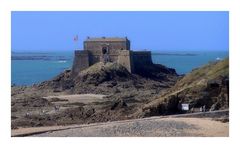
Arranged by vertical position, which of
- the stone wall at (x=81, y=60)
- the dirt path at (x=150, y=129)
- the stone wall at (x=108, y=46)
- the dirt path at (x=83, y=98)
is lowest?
the dirt path at (x=150, y=129)

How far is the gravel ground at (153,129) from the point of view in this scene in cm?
1545

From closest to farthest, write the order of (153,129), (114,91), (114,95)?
(153,129)
(114,95)
(114,91)

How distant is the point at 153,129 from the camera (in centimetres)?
1600

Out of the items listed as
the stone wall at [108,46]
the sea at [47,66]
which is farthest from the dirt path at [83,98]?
the sea at [47,66]

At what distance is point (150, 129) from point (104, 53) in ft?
68.3

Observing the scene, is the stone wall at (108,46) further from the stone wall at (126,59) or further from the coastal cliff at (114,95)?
the coastal cliff at (114,95)

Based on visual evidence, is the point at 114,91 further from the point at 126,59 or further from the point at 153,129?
the point at 153,129

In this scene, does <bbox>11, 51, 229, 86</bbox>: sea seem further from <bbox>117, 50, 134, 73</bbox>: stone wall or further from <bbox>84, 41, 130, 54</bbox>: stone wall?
<bbox>84, 41, 130, 54</bbox>: stone wall

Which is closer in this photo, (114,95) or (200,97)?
(200,97)

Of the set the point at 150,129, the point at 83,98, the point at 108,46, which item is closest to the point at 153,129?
the point at 150,129

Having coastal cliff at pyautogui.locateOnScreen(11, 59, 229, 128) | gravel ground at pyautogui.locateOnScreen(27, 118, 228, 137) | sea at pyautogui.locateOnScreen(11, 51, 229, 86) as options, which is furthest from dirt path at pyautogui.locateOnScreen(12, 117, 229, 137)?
sea at pyautogui.locateOnScreen(11, 51, 229, 86)

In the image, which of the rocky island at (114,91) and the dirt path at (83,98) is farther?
the dirt path at (83,98)

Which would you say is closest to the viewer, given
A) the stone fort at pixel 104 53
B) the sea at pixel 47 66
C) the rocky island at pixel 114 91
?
the rocky island at pixel 114 91
